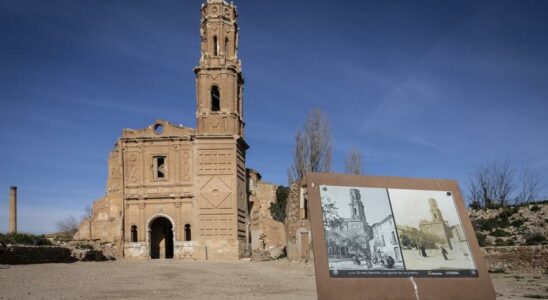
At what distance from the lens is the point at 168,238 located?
35.7 meters

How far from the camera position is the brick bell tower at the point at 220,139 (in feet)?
107

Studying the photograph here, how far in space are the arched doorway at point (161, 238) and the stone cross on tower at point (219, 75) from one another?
6744 mm

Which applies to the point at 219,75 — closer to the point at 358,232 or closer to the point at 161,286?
the point at 161,286

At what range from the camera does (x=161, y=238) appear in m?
35.1

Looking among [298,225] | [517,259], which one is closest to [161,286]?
[517,259]

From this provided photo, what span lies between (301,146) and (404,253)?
104 ft

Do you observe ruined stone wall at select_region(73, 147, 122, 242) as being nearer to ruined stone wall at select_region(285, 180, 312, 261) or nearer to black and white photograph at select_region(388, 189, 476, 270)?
ruined stone wall at select_region(285, 180, 312, 261)

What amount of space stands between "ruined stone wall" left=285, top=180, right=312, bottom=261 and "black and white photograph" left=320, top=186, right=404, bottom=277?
18.0 meters

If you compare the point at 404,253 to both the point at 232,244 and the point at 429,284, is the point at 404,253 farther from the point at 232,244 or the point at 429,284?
the point at 232,244

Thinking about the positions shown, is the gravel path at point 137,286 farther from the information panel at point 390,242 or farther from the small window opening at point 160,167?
the small window opening at point 160,167

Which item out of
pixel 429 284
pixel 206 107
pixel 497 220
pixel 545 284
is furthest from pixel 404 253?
pixel 206 107

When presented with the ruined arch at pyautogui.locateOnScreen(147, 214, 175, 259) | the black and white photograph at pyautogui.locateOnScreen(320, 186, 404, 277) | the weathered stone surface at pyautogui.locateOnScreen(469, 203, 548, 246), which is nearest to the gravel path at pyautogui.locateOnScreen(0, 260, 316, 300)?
the black and white photograph at pyautogui.locateOnScreen(320, 186, 404, 277)

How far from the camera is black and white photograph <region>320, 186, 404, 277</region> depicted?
25.4ft

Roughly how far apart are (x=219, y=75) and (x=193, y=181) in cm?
734
